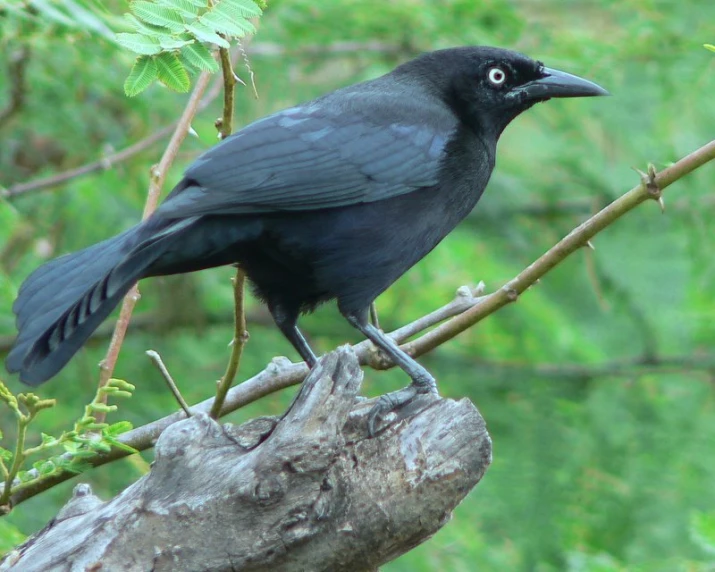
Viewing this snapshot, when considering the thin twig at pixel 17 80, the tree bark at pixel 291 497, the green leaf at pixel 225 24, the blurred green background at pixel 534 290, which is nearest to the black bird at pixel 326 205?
the tree bark at pixel 291 497

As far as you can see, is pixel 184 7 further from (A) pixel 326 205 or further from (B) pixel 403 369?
(B) pixel 403 369

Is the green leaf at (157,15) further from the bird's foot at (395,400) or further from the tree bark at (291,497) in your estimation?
the bird's foot at (395,400)

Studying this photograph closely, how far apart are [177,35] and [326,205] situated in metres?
1.11

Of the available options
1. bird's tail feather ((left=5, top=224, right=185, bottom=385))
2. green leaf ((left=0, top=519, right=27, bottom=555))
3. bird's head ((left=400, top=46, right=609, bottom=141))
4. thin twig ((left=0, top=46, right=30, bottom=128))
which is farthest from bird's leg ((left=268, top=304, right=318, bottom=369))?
thin twig ((left=0, top=46, right=30, bottom=128))

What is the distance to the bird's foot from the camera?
329cm

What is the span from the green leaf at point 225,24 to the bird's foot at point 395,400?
1.15 metres

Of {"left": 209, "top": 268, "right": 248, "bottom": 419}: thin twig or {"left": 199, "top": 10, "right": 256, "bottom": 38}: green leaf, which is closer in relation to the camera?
{"left": 199, "top": 10, "right": 256, "bottom": 38}: green leaf

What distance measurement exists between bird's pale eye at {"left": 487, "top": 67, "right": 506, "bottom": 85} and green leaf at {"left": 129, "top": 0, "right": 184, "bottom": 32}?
1.97m

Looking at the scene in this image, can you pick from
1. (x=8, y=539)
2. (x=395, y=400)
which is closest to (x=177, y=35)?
(x=395, y=400)

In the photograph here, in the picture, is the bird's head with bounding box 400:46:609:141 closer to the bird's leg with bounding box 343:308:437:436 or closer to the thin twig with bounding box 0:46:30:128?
the bird's leg with bounding box 343:308:437:436

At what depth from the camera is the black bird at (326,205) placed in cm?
355

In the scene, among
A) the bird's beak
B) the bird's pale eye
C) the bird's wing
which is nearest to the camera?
the bird's wing

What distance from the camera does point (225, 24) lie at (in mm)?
3076

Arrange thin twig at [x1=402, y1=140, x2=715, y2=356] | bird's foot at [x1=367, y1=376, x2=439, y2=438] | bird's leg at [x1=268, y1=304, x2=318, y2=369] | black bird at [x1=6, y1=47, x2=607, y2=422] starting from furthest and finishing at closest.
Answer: bird's leg at [x1=268, y1=304, x2=318, y2=369]
black bird at [x1=6, y1=47, x2=607, y2=422]
thin twig at [x1=402, y1=140, x2=715, y2=356]
bird's foot at [x1=367, y1=376, x2=439, y2=438]
